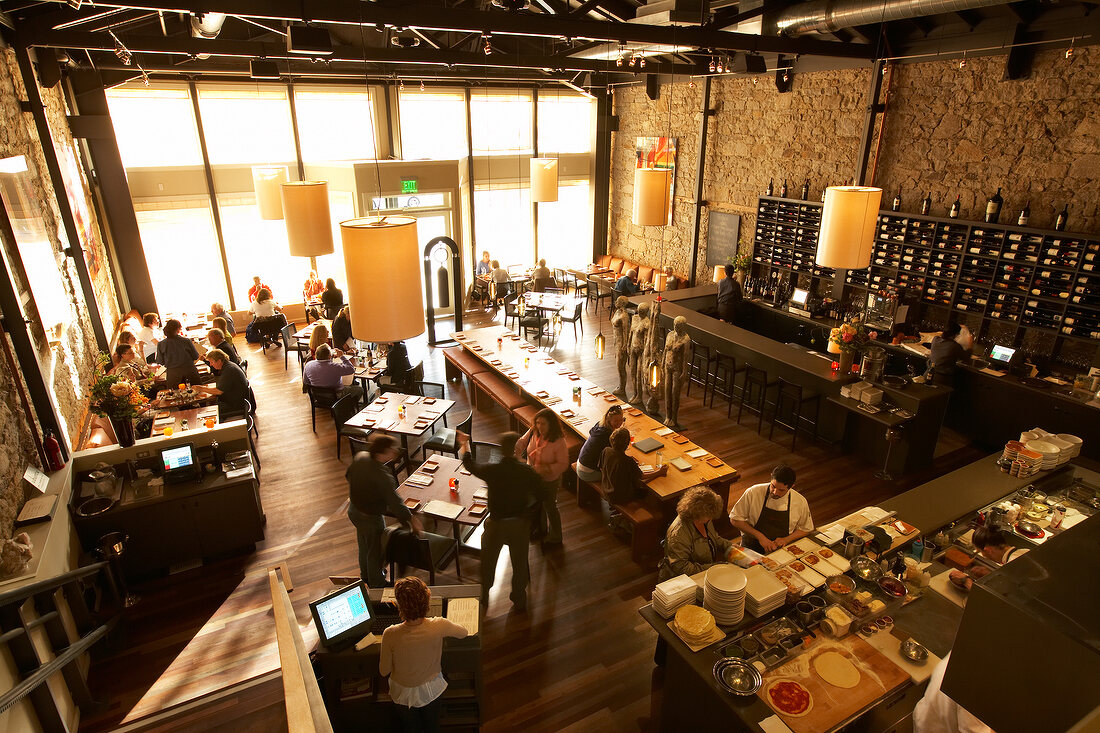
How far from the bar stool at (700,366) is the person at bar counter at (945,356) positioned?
288 cm

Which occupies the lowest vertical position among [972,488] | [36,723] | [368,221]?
[36,723]

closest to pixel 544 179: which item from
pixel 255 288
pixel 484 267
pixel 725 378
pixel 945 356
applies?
pixel 484 267

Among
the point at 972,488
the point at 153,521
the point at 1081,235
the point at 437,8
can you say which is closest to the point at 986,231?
the point at 1081,235

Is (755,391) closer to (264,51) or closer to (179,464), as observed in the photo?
(179,464)

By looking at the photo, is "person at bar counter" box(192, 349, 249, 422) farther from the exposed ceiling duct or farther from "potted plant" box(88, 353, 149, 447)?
the exposed ceiling duct

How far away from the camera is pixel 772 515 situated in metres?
4.68

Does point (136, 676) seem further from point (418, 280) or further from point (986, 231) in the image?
point (986, 231)

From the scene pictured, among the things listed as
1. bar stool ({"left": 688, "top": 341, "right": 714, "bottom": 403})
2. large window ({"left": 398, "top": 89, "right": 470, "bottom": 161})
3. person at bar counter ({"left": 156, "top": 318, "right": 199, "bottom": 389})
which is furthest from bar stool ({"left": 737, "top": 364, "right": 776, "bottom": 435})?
large window ({"left": 398, "top": 89, "right": 470, "bottom": 161})

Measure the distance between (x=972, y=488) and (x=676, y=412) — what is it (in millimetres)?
3748

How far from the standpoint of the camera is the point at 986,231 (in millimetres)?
7727

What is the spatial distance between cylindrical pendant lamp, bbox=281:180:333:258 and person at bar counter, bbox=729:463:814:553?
4073mm

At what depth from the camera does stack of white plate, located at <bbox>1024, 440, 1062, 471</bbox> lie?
Answer: 17.0ft

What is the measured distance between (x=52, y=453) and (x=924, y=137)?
11.0 metres

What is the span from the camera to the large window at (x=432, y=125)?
13.2 metres
